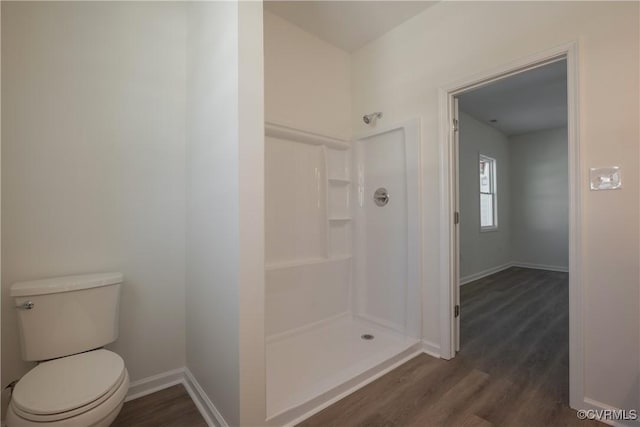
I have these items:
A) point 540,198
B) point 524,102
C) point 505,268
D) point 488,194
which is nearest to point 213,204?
point 524,102

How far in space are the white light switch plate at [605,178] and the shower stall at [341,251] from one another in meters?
1.06

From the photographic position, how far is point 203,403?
1669mm

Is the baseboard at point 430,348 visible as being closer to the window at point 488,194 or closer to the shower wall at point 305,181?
the shower wall at point 305,181

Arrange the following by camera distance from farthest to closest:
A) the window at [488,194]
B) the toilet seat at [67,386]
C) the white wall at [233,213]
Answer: the window at [488,194] < the white wall at [233,213] < the toilet seat at [67,386]

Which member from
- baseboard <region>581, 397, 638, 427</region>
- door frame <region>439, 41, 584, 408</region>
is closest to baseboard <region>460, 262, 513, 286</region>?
door frame <region>439, 41, 584, 408</region>

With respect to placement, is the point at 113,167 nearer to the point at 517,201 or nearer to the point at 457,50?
the point at 457,50

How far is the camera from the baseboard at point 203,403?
1.51 m

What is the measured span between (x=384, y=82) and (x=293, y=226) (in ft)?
5.13

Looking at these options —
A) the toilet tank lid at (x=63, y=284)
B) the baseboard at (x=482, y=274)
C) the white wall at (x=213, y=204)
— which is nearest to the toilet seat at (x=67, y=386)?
the toilet tank lid at (x=63, y=284)

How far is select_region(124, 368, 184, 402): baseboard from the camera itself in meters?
1.79

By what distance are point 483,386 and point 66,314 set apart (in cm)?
248

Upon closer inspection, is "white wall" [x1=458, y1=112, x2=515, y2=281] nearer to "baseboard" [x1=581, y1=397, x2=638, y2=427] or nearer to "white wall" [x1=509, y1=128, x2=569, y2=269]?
"white wall" [x1=509, y1=128, x2=569, y2=269]

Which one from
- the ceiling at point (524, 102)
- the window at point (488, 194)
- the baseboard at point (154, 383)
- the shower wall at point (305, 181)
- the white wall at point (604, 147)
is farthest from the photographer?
the window at point (488, 194)

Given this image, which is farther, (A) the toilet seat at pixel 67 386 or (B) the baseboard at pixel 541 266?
(B) the baseboard at pixel 541 266
